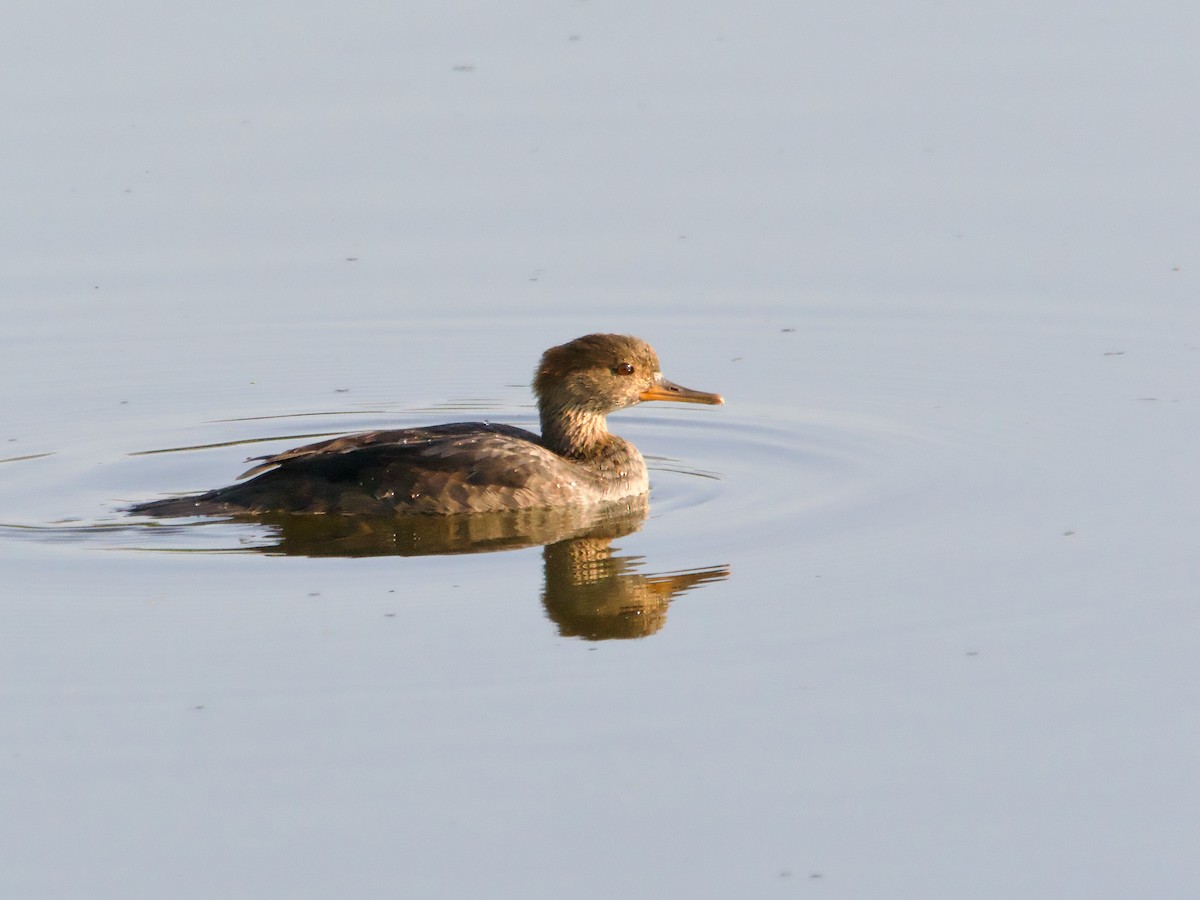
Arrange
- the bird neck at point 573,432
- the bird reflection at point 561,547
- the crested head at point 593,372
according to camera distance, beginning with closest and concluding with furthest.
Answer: the bird reflection at point 561,547
the crested head at point 593,372
the bird neck at point 573,432

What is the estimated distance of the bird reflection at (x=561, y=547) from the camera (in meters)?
10.6

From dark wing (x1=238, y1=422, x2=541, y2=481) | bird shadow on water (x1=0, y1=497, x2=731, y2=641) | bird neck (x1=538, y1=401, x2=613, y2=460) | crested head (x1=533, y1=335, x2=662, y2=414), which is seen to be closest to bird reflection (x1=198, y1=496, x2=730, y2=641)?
bird shadow on water (x1=0, y1=497, x2=731, y2=641)

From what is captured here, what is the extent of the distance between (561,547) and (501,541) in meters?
0.37

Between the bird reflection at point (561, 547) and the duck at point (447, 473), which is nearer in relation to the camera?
the bird reflection at point (561, 547)

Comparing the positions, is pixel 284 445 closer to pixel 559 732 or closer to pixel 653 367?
pixel 653 367

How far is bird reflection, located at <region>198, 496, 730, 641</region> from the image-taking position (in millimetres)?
10617

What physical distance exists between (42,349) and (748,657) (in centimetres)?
757

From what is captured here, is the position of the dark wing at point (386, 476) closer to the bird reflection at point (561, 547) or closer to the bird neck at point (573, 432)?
the bird reflection at point (561, 547)

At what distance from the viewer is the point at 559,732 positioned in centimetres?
875

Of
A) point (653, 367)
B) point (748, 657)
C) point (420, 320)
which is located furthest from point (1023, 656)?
point (420, 320)

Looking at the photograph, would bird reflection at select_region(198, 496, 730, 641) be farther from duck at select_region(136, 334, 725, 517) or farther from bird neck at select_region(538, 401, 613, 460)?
bird neck at select_region(538, 401, 613, 460)

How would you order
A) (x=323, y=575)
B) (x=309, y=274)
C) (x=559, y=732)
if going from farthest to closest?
1. (x=309, y=274)
2. (x=323, y=575)
3. (x=559, y=732)

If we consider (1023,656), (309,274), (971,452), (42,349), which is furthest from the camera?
(309,274)

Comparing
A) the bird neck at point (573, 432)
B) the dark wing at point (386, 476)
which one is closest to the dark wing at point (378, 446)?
the dark wing at point (386, 476)
